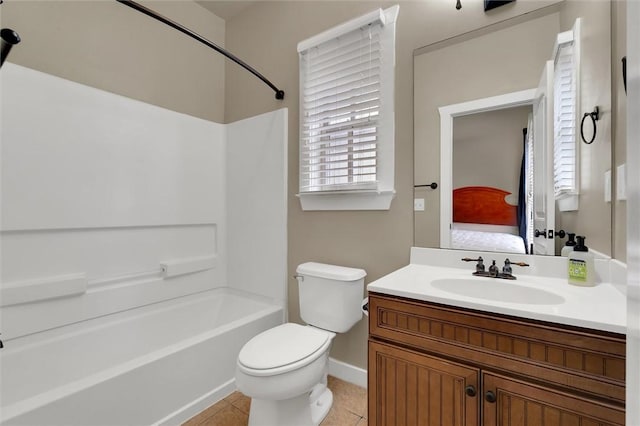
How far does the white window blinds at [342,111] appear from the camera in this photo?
1.72m

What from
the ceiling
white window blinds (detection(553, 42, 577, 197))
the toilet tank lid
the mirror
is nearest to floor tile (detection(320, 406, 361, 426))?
the toilet tank lid

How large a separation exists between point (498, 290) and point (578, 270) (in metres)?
0.28

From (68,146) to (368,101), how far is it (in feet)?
5.85

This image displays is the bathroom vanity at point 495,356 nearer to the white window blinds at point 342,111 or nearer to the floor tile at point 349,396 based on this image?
the floor tile at point 349,396

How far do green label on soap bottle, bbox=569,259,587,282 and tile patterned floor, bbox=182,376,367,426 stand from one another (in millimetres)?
1199

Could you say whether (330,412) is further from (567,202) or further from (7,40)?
(7,40)

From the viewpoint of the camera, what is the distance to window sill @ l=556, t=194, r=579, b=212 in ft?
4.02

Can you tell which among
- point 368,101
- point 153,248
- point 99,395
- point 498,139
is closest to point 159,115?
point 153,248

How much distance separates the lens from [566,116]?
1.25 m

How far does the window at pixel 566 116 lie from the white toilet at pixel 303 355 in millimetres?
1039

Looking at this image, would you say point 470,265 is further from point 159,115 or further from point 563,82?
point 159,115

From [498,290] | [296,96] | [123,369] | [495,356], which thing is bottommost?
[123,369]

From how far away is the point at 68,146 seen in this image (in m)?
1.68

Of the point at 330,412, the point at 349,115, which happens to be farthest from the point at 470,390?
the point at 349,115
